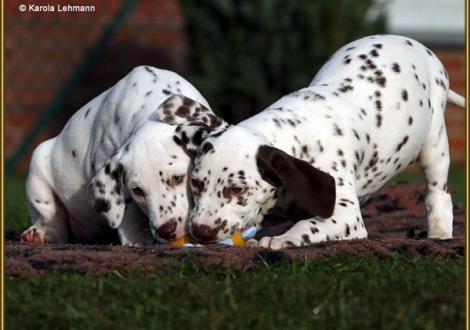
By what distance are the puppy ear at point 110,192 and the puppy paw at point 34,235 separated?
131cm

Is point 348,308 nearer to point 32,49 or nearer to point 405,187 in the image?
point 405,187

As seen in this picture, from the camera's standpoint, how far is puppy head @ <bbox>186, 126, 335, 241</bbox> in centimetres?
575

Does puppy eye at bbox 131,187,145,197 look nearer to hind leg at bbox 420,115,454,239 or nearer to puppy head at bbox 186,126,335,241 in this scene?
puppy head at bbox 186,126,335,241

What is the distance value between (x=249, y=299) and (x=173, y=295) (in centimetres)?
35

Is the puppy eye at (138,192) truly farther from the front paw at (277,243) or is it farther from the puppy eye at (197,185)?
the front paw at (277,243)

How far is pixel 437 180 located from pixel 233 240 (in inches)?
82.2

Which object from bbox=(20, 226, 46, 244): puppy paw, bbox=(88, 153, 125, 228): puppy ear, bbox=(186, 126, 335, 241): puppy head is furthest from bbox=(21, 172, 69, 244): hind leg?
bbox=(186, 126, 335, 241): puppy head

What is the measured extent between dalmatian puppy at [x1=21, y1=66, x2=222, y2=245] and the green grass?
2.95ft

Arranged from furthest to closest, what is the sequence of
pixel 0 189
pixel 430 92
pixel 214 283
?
pixel 430 92, pixel 0 189, pixel 214 283

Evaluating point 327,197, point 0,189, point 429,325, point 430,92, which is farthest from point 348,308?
point 430,92

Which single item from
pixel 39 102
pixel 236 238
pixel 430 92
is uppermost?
pixel 430 92

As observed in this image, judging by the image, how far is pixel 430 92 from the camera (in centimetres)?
732

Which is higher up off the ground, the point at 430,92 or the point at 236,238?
the point at 430,92

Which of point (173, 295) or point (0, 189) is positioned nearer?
point (173, 295)
